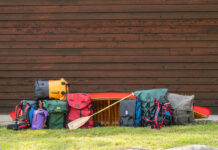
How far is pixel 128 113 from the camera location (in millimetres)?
5691

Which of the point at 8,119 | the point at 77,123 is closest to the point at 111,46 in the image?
the point at 77,123

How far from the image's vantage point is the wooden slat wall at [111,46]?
267 inches

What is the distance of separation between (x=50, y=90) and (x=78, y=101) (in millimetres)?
579

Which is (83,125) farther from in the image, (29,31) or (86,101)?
(29,31)

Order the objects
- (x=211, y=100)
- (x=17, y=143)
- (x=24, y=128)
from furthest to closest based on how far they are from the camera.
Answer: (x=211, y=100)
(x=24, y=128)
(x=17, y=143)

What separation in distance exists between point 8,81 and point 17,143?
2.92 meters

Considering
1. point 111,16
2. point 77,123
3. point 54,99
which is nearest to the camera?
point 77,123

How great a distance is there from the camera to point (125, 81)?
6824 mm

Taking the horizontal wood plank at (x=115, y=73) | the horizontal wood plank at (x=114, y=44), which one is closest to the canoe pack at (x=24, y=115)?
the horizontal wood plank at (x=115, y=73)

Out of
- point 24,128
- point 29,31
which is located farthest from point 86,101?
point 29,31

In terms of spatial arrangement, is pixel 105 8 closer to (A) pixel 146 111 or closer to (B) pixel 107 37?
(B) pixel 107 37

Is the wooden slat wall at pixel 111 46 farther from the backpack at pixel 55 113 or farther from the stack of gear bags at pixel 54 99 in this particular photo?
the backpack at pixel 55 113

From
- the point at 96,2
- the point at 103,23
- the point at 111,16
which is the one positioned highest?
the point at 96,2

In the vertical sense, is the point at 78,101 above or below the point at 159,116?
above
